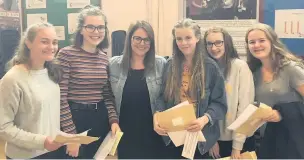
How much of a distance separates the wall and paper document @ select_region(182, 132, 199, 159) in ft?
6.86

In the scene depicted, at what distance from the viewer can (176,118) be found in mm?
2072

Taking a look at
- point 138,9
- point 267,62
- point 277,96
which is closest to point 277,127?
point 277,96

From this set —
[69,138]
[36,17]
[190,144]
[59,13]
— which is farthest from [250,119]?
[36,17]

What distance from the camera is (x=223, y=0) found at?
3.78 meters

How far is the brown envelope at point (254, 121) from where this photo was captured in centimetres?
203

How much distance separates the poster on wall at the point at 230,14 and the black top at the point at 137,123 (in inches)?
67.0

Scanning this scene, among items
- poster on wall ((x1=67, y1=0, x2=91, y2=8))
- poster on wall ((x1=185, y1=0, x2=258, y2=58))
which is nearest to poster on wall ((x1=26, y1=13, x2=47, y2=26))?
poster on wall ((x1=67, y1=0, x2=91, y2=8))

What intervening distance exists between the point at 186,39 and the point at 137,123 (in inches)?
26.8

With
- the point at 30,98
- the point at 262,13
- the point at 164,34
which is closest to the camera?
the point at 30,98

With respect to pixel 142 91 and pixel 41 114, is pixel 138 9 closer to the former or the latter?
pixel 142 91

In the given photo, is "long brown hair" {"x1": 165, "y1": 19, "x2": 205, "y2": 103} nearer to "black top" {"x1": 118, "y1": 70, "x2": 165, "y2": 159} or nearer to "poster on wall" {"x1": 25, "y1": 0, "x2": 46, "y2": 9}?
"black top" {"x1": 118, "y1": 70, "x2": 165, "y2": 159}

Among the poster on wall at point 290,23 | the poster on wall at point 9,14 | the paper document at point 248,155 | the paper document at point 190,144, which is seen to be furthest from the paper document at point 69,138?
the poster on wall at point 9,14

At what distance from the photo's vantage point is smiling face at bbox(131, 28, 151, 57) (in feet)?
7.42

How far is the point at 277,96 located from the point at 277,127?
205 millimetres
